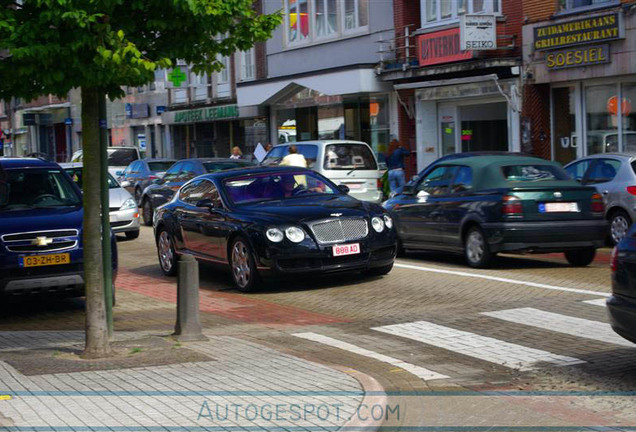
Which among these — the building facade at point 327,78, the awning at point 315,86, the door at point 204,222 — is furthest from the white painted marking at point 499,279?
the building facade at point 327,78

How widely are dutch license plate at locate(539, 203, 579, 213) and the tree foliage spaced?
6.36 m

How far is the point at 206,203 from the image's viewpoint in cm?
1413

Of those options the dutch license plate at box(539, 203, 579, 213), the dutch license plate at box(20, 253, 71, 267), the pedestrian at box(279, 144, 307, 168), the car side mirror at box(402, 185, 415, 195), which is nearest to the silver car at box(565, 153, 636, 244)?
the dutch license plate at box(539, 203, 579, 213)

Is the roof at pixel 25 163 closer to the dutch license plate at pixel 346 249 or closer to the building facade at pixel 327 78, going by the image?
the dutch license plate at pixel 346 249

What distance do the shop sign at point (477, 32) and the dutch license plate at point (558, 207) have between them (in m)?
11.9

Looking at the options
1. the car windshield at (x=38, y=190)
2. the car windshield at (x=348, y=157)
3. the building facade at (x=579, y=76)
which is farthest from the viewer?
the building facade at (x=579, y=76)

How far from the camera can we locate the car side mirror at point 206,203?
1407cm

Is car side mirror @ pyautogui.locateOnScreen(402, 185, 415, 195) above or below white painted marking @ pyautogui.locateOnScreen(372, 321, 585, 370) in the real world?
above

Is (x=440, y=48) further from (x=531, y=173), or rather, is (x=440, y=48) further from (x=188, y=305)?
(x=188, y=305)

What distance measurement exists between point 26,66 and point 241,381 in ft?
9.80

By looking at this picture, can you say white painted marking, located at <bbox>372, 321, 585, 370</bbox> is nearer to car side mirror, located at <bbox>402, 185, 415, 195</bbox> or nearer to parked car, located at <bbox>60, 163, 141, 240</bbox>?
car side mirror, located at <bbox>402, 185, 415, 195</bbox>

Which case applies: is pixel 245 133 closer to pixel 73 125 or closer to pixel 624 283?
pixel 73 125

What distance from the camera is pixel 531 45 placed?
25359 mm

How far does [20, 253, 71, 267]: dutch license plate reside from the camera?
1119 centimetres
